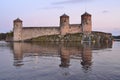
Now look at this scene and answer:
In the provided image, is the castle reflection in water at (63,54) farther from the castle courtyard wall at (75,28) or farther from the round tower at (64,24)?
the castle courtyard wall at (75,28)

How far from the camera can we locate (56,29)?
255 feet

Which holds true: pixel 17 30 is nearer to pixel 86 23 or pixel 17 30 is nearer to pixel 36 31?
pixel 36 31

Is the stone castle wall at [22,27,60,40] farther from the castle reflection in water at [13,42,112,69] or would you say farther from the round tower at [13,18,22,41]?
the castle reflection in water at [13,42,112,69]

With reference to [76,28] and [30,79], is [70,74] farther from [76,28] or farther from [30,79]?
[76,28]

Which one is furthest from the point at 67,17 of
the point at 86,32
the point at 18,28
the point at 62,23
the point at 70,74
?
the point at 70,74

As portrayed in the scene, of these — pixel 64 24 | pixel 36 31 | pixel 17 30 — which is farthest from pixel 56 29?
pixel 17 30

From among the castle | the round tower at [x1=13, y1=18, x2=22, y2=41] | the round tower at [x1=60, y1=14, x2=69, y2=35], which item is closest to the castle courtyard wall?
the castle

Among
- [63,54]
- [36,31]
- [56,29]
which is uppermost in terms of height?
[56,29]

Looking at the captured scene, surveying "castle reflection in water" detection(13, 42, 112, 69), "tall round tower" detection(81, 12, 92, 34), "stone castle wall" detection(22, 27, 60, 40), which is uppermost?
"tall round tower" detection(81, 12, 92, 34)

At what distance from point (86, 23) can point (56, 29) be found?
29.7 feet

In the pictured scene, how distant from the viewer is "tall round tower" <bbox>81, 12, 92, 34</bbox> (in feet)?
248

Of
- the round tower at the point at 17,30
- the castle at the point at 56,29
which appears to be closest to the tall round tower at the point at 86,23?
the castle at the point at 56,29

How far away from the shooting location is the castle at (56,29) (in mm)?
75875

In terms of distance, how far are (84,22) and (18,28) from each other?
20090mm
